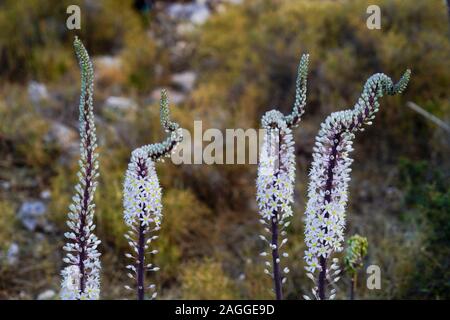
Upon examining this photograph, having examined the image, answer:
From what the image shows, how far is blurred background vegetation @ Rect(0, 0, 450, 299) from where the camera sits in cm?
497

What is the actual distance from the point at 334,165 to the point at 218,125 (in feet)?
12.0

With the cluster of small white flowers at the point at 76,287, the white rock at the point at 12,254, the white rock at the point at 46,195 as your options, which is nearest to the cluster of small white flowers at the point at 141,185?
the cluster of small white flowers at the point at 76,287

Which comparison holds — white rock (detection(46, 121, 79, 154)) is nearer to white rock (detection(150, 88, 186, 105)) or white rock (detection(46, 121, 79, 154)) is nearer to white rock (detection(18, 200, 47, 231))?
white rock (detection(18, 200, 47, 231))

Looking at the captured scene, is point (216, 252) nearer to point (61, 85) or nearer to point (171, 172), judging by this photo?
point (171, 172)

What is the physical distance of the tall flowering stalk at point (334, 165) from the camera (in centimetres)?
281

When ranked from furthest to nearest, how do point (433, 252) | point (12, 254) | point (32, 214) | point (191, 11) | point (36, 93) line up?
point (191, 11)
point (36, 93)
point (32, 214)
point (12, 254)
point (433, 252)

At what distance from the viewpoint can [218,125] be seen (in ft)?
21.2

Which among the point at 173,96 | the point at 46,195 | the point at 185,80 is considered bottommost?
the point at 46,195

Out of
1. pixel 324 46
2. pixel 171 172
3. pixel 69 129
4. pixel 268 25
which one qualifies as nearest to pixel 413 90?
pixel 324 46

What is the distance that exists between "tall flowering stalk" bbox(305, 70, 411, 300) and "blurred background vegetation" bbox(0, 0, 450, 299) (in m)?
1.75

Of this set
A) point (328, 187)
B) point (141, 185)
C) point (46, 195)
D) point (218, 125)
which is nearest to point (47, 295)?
point (46, 195)

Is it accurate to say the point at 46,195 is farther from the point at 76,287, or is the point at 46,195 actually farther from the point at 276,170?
the point at 276,170

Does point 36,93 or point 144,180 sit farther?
point 36,93

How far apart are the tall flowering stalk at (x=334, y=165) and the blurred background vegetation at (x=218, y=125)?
1747 millimetres
